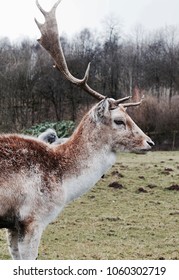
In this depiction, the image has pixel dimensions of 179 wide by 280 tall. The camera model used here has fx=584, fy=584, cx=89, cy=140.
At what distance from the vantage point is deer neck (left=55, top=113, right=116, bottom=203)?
476 cm

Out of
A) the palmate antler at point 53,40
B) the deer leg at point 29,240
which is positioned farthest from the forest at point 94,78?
the deer leg at point 29,240

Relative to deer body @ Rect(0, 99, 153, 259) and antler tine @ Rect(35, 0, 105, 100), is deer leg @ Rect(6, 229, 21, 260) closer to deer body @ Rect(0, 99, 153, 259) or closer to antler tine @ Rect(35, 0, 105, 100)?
deer body @ Rect(0, 99, 153, 259)

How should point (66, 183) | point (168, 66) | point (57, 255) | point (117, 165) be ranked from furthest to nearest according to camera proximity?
point (168, 66)
point (117, 165)
point (57, 255)
point (66, 183)

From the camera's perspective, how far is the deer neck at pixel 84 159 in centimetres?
476

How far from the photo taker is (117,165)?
17328 millimetres

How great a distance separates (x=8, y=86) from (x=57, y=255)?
22.8 meters

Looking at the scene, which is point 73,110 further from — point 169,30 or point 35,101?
point 169,30

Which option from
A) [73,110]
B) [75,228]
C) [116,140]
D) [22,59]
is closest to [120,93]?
[73,110]

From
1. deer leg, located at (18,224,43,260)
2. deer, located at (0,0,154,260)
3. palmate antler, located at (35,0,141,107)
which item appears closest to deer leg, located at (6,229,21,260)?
deer, located at (0,0,154,260)

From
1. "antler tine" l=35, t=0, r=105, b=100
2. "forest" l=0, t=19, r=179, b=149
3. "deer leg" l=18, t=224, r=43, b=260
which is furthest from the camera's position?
"forest" l=0, t=19, r=179, b=149

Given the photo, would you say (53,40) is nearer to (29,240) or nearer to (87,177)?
(87,177)

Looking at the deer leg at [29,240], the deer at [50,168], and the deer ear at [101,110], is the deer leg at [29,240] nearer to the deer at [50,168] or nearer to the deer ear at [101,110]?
the deer at [50,168]

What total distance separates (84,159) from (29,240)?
2.76 feet

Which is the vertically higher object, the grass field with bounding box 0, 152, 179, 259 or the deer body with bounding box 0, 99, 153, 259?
the deer body with bounding box 0, 99, 153, 259
